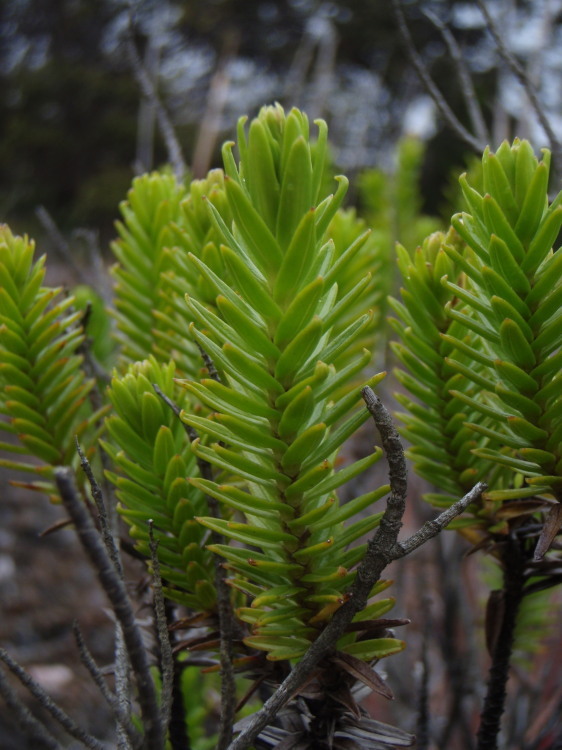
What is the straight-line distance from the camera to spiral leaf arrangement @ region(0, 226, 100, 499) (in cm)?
48

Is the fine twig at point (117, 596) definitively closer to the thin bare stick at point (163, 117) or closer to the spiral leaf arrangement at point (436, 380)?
the spiral leaf arrangement at point (436, 380)

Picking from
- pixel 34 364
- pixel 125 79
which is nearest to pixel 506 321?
pixel 34 364

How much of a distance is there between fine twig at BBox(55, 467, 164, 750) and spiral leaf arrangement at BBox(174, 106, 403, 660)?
9 centimetres

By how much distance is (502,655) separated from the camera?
48 cm

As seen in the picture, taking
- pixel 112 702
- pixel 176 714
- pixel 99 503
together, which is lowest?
pixel 176 714

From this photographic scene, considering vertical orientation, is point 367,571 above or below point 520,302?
below

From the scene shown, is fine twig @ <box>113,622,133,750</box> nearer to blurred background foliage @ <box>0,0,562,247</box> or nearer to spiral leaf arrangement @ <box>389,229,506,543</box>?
spiral leaf arrangement @ <box>389,229,506,543</box>

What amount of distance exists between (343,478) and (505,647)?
218mm

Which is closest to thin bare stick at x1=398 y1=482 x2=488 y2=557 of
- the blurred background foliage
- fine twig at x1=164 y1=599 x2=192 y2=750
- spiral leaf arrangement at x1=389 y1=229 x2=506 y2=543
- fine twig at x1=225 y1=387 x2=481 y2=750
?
fine twig at x1=225 y1=387 x2=481 y2=750

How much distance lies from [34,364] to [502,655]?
422mm

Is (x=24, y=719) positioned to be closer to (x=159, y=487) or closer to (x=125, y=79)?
(x=159, y=487)

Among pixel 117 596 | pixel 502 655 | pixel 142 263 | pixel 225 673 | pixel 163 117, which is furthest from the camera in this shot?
pixel 163 117

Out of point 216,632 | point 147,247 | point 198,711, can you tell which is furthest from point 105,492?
point 198,711

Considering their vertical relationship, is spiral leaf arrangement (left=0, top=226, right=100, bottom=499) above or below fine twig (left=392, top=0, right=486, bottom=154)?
below
